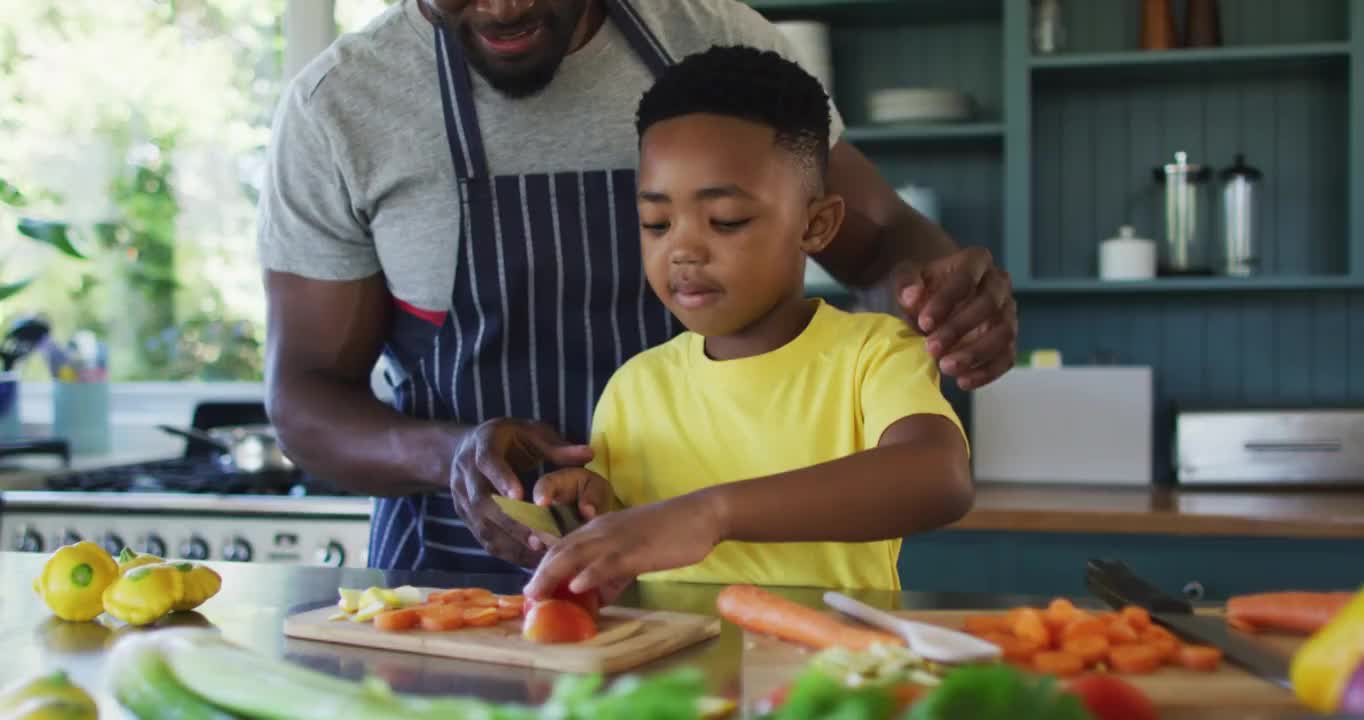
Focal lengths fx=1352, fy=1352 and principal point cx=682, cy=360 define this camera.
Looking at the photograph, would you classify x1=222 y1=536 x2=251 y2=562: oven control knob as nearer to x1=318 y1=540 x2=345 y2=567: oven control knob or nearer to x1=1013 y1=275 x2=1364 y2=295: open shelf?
x1=318 y1=540 x2=345 y2=567: oven control knob

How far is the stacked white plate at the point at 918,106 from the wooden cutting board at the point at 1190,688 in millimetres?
2248

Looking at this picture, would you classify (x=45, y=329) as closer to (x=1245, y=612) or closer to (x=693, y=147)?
(x=693, y=147)

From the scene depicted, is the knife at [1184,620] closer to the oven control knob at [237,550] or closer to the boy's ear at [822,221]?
the boy's ear at [822,221]

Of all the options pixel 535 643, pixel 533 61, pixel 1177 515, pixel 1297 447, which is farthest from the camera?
pixel 1297 447

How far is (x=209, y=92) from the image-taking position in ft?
11.8

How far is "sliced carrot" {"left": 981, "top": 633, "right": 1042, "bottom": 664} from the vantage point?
0.94 metres

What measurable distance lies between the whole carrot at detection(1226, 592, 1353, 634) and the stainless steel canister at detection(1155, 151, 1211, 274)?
215 cm

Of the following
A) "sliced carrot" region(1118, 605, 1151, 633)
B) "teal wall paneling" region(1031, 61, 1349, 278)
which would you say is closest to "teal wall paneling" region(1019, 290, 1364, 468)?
"teal wall paneling" region(1031, 61, 1349, 278)

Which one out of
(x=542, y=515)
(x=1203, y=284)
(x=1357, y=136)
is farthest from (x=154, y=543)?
(x=1357, y=136)

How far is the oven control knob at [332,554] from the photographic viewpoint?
2.43 metres

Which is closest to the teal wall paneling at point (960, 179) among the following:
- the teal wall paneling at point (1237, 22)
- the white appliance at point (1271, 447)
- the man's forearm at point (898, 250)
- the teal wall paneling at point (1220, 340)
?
the teal wall paneling at point (1220, 340)

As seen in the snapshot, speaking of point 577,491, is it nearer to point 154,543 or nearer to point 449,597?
point 449,597

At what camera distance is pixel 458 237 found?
159cm

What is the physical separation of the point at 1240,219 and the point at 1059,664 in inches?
95.1
